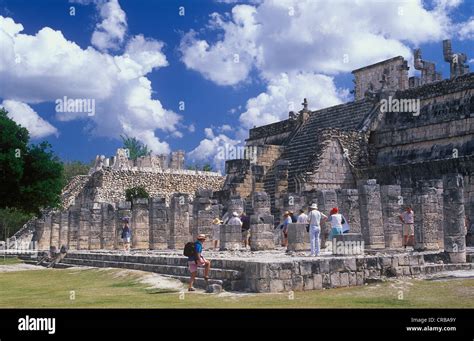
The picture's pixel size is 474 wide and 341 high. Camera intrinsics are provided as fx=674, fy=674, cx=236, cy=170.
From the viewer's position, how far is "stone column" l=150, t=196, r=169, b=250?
21094 mm

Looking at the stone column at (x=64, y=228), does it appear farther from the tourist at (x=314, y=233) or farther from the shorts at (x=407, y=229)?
the tourist at (x=314, y=233)

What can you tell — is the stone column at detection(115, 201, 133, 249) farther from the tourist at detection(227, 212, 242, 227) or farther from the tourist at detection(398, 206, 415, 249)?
the tourist at detection(398, 206, 415, 249)

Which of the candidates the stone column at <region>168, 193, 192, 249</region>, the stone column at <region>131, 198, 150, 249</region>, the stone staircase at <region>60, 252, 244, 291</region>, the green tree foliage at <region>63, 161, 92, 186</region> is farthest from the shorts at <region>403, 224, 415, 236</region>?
the green tree foliage at <region>63, 161, 92, 186</region>

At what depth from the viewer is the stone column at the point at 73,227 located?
26.9 metres

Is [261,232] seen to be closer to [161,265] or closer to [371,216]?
[371,216]

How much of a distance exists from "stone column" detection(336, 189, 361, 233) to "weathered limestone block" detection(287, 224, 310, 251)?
7.80 feet

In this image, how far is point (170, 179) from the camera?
43.0 m

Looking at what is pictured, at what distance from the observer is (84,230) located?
26406 millimetres

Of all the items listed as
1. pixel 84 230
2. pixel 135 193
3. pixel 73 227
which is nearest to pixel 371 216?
pixel 84 230

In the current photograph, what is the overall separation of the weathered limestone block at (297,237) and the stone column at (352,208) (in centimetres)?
238
